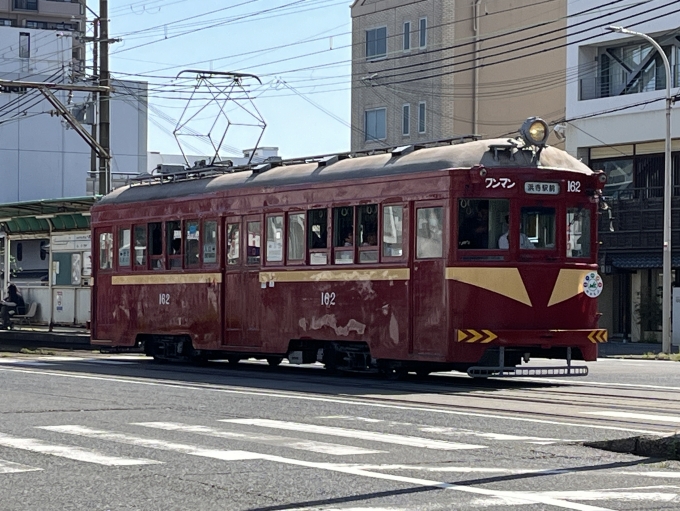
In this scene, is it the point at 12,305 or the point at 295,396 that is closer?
the point at 295,396

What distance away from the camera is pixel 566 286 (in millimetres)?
18297

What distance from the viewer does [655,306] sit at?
131 feet

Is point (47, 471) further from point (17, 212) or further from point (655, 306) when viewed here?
point (655, 306)

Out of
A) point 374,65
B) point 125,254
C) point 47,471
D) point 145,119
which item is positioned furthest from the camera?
point 145,119

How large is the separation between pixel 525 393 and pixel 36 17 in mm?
86612

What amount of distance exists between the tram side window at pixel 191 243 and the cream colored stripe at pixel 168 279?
22 cm

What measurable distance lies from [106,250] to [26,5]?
251ft

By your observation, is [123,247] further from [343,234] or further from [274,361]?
[343,234]

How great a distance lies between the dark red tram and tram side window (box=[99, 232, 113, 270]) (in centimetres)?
339

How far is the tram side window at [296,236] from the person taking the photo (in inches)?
798

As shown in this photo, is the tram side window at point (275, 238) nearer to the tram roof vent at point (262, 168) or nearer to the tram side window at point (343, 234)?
the tram roof vent at point (262, 168)

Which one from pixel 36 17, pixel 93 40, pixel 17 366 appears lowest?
pixel 17 366

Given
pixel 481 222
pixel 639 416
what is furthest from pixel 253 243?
pixel 639 416

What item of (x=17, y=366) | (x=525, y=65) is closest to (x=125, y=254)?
(x=17, y=366)
